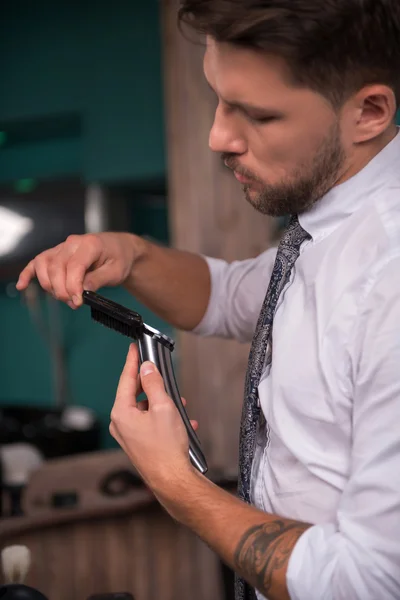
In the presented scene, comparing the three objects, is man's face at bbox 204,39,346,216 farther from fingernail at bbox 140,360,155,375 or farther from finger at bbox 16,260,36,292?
finger at bbox 16,260,36,292

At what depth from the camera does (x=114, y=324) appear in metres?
1.10

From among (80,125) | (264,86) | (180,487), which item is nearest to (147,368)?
(180,487)

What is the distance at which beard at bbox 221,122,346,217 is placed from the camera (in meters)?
0.98

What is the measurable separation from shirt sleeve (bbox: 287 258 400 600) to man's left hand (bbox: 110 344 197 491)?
7.2 inches

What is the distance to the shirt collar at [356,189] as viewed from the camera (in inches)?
39.8

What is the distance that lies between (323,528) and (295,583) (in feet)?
0.23

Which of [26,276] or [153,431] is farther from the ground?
[26,276]

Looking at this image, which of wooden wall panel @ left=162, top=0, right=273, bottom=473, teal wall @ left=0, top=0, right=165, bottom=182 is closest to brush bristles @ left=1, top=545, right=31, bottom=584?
wooden wall panel @ left=162, top=0, right=273, bottom=473

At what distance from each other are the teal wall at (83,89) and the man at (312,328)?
322 cm

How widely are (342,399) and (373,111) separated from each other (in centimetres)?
37

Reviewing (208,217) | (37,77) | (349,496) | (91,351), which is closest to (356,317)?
(349,496)

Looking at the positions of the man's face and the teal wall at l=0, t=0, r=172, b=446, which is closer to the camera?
the man's face

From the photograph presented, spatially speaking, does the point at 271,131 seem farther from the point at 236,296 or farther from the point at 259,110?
the point at 236,296

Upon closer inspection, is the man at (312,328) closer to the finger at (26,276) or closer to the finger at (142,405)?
the finger at (142,405)
